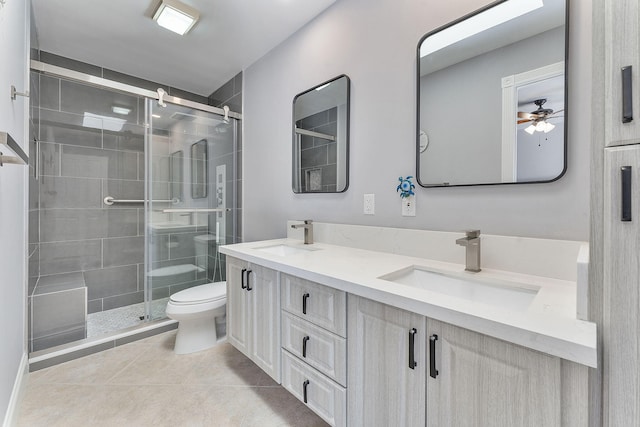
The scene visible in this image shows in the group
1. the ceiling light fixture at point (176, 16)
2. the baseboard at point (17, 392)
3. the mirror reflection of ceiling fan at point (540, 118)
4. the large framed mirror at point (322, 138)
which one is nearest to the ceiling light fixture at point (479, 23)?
the mirror reflection of ceiling fan at point (540, 118)

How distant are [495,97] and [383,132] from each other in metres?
0.54

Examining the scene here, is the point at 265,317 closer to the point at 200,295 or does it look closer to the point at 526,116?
the point at 200,295

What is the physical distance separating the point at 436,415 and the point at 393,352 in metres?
0.19

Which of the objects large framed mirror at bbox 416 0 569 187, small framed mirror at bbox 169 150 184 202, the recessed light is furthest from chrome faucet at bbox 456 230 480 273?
the recessed light

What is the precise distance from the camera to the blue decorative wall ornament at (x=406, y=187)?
56.2 inches

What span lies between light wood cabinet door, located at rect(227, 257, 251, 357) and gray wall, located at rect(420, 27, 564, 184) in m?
1.14

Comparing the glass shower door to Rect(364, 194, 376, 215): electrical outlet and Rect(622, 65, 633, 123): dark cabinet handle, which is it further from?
Rect(622, 65, 633, 123): dark cabinet handle

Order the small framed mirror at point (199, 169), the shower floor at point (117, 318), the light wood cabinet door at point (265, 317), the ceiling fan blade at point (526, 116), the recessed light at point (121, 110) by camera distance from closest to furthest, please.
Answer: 1. the ceiling fan blade at point (526, 116)
2. the light wood cabinet door at point (265, 317)
3. the shower floor at point (117, 318)
4. the small framed mirror at point (199, 169)
5. the recessed light at point (121, 110)

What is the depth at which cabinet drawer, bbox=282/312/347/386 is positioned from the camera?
1.05 meters

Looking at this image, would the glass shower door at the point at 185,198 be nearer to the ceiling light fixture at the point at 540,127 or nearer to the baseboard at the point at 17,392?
the baseboard at the point at 17,392

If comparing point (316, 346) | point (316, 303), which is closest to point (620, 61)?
point (316, 303)

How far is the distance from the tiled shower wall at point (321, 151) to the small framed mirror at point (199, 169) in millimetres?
1110

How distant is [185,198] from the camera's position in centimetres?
254

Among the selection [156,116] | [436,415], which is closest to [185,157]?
[156,116]
